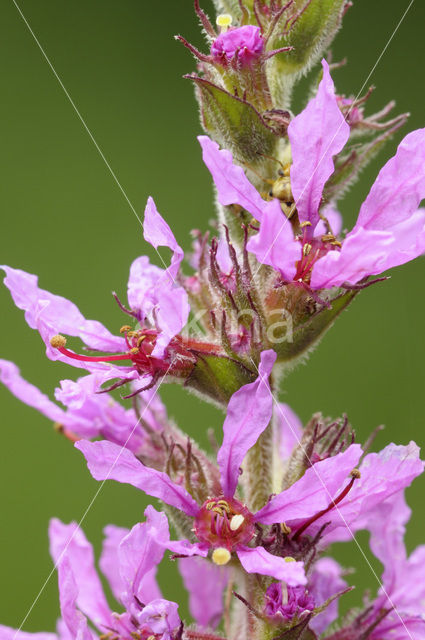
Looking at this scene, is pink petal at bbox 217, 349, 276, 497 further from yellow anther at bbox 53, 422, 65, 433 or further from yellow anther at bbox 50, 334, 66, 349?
yellow anther at bbox 53, 422, 65, 433

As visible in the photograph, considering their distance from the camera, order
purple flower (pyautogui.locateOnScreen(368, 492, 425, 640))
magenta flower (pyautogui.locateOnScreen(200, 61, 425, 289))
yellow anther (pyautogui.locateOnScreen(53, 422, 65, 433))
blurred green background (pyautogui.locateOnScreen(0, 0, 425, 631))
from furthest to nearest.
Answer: blurred green background (pyautogui.locateOnScreen(0, 0, 425, 631))
yellow anther (pyautogui.locateOnScreen(53, 422, 65, 433))
purple flower (pyautogui.locateOnScreen(368, 492, 425, 640))
magenta flower (pyautogui.locateOnScreen(200, 61, 425, 289))

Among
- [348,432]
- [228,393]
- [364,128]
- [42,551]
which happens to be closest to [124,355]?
[228,393]

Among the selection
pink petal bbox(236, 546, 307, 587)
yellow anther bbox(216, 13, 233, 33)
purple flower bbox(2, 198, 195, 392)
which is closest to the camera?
pink petal bbox(236, 546, 307, 587)

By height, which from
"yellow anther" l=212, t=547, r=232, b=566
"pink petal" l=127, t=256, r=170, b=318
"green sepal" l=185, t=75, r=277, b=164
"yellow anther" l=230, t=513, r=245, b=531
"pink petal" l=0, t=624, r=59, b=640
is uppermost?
"green sepal" l=185, t=75, r=277, b=164

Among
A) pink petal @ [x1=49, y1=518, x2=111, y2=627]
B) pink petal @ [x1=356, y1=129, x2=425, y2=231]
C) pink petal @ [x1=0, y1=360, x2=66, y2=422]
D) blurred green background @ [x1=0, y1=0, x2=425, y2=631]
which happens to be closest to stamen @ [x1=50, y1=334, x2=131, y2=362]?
pink petal @ [x1=0, y1=360, x2=66, y2=422]

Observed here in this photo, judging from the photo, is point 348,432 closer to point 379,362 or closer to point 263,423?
point 263,423

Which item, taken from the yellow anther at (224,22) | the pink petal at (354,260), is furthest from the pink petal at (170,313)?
the yellow anther at (224,22)

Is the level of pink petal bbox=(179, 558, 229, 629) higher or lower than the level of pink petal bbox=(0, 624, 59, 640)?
lower
